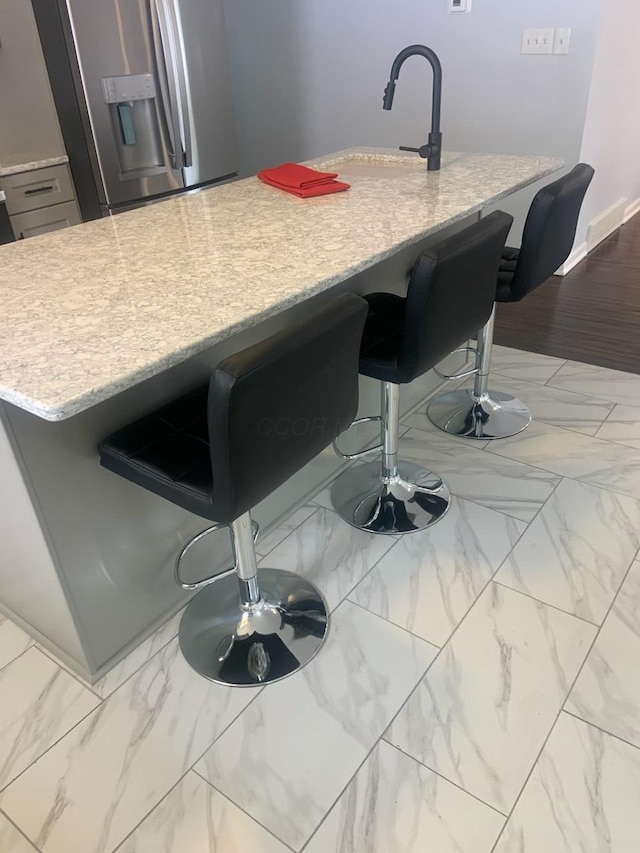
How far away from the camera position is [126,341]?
119cm

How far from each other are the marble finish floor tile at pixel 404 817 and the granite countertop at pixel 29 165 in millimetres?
2914

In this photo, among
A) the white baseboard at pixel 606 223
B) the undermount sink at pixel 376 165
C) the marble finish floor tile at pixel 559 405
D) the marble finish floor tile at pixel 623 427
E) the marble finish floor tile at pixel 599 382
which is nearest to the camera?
the undermount sink at pixel 376 165

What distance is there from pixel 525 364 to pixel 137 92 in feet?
7.87

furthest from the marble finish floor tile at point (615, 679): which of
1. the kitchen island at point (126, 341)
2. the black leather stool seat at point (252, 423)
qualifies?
the kitchen island at point (126, 341)

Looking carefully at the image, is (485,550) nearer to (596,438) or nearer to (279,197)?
(596,438)

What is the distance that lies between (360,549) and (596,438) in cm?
112

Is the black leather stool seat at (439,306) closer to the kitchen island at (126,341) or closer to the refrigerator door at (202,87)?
the kitchen island at (126,341)

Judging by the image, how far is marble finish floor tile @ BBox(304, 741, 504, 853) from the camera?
1.33 meters

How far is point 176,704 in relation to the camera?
5.36 ft

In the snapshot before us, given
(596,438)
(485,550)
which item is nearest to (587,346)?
(596,438)

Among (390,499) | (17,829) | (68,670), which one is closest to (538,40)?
(390,499)

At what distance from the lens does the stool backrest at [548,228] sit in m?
2.06

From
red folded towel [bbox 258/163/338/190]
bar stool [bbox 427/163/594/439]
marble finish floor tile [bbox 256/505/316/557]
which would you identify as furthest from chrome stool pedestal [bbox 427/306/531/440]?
red folded towel [bbox 258/163/338/190]

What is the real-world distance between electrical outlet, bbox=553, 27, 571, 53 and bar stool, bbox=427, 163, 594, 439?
1756 millimetres
